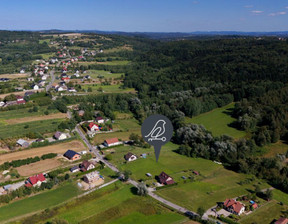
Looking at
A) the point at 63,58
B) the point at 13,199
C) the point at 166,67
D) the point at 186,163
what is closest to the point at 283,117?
the point at 186,163

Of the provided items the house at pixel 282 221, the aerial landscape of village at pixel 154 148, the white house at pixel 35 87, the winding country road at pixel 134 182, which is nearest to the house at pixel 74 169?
the aerial landscape of village at pixel 154 148

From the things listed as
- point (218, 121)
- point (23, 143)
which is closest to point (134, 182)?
point (23, 143)

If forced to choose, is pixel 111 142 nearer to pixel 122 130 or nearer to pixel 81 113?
pixel 122 130

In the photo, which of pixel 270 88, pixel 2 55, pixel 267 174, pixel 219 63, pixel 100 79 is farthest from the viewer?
pixel 2 55

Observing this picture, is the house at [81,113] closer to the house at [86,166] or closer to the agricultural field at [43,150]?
the agricultural field at [43,150]

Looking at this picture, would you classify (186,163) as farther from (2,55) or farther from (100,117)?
(2,55)

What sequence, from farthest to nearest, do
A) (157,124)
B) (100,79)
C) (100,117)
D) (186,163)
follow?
(100,79), (100,117), (186,163), (157,124)

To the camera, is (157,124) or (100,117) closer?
(157,124)
